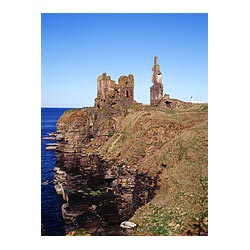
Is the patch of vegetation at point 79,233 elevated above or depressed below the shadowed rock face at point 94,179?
below

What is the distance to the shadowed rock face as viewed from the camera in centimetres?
1273

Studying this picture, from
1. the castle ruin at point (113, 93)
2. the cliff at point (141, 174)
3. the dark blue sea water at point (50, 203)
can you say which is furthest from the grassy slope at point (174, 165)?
the castle ruin at point (113, 93)

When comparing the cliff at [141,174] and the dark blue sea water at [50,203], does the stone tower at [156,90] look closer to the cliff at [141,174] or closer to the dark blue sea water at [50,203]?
the cliff at [141,174]

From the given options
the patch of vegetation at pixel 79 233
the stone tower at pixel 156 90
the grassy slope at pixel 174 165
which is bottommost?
the patch of vegetation at pixel 79 233

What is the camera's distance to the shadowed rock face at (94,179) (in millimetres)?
12727

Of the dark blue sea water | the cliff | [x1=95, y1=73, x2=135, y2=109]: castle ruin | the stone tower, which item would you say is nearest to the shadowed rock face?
the cliff

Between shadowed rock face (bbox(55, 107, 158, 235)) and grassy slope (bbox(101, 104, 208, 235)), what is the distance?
0.64 meters

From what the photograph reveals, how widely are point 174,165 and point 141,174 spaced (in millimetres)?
1665

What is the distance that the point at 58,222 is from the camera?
1223 cm

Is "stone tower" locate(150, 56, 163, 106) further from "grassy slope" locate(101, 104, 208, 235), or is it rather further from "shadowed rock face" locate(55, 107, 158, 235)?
"shadowed rock face" locate(55, 107, 158, 235)

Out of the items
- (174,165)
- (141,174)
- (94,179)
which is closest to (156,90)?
(94,179)
